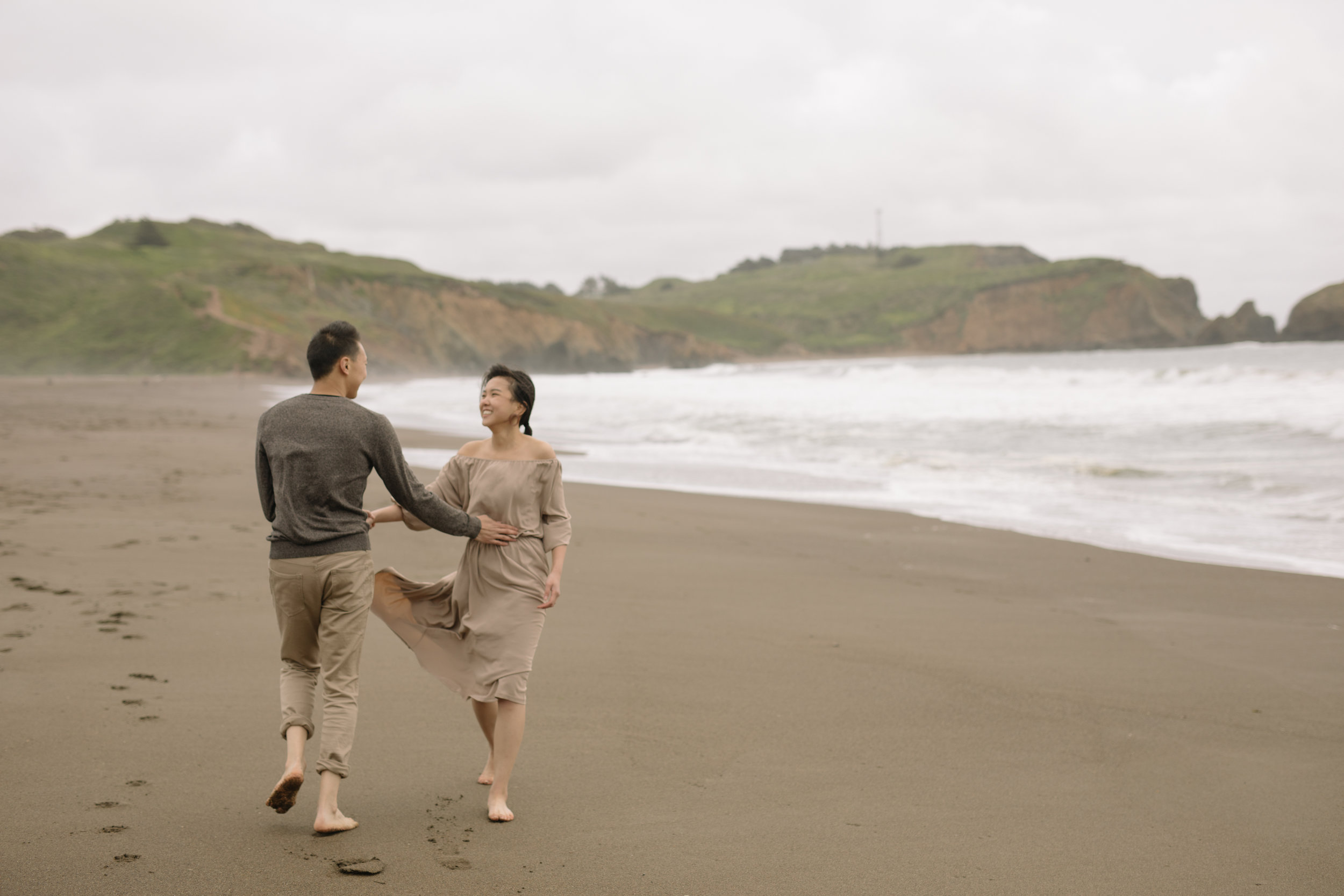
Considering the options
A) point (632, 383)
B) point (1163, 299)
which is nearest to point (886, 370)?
point (632, 383)

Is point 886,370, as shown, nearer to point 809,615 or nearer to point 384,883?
point 809,615

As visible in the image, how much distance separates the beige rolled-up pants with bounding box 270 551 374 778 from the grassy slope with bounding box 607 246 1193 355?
102 m

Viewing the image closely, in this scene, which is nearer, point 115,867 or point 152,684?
point 115,867

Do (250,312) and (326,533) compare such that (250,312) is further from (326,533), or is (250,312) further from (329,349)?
(326,533)

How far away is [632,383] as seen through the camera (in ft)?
138

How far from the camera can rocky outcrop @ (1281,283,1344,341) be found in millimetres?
79562

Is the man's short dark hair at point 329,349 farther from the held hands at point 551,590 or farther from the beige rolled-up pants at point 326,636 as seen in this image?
the held hands at point 551,590

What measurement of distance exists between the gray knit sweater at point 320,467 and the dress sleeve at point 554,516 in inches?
21.7

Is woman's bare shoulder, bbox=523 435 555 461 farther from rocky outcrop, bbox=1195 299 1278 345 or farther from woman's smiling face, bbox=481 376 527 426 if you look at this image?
rocky outcrop, bbox=1195 299 1278 345

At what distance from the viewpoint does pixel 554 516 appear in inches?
142

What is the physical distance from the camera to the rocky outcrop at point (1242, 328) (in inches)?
3617

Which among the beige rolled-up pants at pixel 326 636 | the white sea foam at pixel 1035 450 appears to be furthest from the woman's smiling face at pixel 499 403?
the white sea foam at pixel 1035 450

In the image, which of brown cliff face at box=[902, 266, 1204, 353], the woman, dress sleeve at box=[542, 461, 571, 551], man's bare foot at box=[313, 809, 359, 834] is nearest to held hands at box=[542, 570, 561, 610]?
the woman

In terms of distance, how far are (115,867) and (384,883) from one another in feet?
2.45
